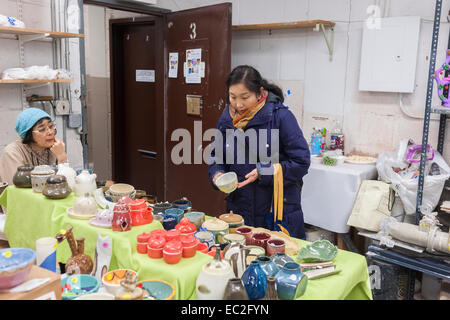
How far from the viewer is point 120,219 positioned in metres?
1.63

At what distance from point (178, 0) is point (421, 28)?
99.3 inches

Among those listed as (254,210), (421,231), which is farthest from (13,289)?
(421,231)

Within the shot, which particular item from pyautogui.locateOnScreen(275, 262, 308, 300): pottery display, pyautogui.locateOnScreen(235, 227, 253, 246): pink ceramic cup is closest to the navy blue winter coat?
pyautogui.locateOnScreen(235, 227, 253, 246): pink ceramic cup

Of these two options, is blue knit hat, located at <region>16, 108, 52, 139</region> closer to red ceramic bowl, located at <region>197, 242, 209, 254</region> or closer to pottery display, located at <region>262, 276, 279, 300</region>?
red ceramic bowl, located at <region>197, 242, 209, 254</region>

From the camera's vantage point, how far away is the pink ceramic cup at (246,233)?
181cm

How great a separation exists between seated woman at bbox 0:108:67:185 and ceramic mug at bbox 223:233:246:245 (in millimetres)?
1409

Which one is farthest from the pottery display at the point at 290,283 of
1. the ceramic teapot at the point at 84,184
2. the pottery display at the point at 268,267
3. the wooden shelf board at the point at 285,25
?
the wooden shelf board at the point at 285,25

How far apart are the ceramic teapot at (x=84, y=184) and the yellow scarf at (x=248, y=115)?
88 centimetres

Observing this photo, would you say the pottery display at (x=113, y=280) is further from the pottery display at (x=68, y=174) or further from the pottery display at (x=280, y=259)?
the pottery display at (x=68, y=174)

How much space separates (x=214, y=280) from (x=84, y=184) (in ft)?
3.20

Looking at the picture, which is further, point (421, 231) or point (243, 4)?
point (243, 4)

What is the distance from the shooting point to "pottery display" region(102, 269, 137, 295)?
133cm

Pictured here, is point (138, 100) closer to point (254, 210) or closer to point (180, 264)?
point (254, 210)

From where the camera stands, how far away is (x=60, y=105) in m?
3.41
